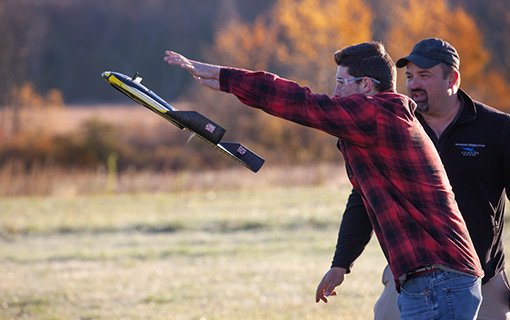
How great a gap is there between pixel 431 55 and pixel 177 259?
25.0 ft

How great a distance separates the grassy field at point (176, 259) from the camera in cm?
761

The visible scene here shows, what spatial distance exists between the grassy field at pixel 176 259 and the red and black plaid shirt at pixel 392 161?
4.01 metres

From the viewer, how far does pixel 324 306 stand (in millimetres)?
7531

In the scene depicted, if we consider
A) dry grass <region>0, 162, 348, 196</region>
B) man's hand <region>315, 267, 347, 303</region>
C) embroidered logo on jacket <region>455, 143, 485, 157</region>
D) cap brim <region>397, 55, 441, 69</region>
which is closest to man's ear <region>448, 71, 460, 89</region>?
cap brim <region>397, 55, 441, 69</region>

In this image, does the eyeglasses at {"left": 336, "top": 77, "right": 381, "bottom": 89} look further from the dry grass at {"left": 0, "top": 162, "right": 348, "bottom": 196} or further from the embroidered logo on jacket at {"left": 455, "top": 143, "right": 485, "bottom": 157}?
the dry grass at {"left": 0, "top": 162, "right": 348, "bottom": 196}

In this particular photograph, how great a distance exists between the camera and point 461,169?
418 centimetres

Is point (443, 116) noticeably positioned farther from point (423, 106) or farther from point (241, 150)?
point (241, 150)

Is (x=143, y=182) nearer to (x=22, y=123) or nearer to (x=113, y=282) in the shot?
(x=113, y=282)

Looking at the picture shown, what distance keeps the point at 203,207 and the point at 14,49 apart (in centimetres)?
3243

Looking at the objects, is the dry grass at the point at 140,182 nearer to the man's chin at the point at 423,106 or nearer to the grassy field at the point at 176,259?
the grassy field at the point at 176,259

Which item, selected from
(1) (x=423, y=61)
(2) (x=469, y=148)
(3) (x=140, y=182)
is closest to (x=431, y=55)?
(1) (x=423, y=61)

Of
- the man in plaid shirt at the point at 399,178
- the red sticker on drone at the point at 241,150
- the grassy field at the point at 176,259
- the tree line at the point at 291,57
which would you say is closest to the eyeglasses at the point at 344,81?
the man in plaid shirt at the point at 399,178

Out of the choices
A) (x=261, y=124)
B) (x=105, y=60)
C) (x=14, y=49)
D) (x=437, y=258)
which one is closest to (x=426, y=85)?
(x=437, y=258)

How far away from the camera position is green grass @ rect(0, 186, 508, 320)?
7609 millimetres
